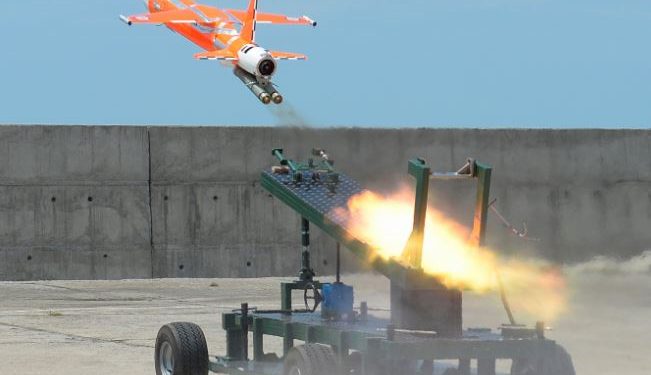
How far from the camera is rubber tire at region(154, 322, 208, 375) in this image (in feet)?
41.9

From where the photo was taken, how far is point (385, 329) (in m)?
11.5

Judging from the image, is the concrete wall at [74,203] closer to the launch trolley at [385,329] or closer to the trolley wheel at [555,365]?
the launch trolley at [385,329]

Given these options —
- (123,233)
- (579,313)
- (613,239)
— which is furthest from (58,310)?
(613,239)

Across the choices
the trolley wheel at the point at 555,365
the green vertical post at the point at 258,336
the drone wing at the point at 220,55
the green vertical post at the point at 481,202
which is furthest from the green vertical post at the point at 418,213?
the drone wing at the point at 220,55

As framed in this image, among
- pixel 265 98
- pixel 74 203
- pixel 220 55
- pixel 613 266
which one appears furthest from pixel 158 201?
pixel 613 266

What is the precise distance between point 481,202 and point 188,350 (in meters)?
3.45

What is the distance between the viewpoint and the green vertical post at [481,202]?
10.9 meters

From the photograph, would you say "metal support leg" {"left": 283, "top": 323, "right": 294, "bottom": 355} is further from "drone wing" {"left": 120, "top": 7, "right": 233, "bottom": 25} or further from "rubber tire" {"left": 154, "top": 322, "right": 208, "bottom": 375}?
"drone wing" {"left": 120, "top": 7, "right": 233, "bottom": 25}

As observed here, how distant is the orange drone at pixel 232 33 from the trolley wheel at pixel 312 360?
15.8m

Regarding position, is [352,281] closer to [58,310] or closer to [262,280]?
[58,310]

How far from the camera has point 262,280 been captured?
106 feet

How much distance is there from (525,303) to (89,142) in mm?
17061

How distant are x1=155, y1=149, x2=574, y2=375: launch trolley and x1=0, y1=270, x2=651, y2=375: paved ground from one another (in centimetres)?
213

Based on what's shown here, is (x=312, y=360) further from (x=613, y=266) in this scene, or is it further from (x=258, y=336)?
(x=613, y=266)
